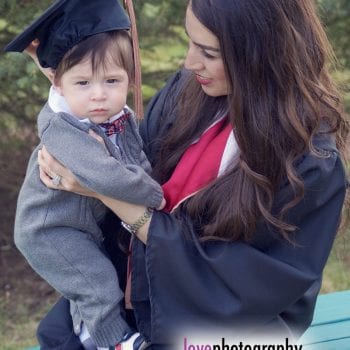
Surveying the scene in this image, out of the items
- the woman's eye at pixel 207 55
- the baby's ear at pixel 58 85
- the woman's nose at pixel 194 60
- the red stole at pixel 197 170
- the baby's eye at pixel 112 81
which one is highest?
the woman's eye at pixel 207 55

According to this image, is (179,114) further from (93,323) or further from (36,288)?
(36,288)

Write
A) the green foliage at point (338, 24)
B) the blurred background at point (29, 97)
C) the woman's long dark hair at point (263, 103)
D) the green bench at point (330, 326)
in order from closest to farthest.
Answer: the woman's long dark hair at point (263, 103) → the green bench at point (330, 326) → the blurred background at point (29, 97) → the green foliage at point (338, 24)

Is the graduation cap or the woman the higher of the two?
the graduation cap

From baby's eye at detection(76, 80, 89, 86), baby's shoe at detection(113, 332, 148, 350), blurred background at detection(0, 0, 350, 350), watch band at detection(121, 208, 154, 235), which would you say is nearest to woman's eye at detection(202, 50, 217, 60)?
baby's eye at detection(76, 80, 89, 86)

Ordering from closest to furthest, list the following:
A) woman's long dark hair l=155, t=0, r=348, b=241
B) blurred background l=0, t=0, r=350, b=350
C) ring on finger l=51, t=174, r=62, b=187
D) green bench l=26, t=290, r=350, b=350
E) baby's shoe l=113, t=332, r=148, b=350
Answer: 1. woman's long dark hair l=155, t=0, r=348, b=241
2. ring on finger l=51, t=174, r=62, b=187
3. baby's shoe l=113, t=332, r=148, b=350
4. green bench l=26, t=290, r=350, b=350
5. blurred background l=0, t=0, r=350, b=350

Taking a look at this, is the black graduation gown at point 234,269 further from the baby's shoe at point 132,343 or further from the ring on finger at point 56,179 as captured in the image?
the ring on finger at point 56,179

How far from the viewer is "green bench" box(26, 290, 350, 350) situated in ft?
10.4

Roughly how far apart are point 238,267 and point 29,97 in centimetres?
237

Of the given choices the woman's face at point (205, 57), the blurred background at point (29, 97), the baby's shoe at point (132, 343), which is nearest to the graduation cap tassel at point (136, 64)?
the woman's face at point (205, 57)

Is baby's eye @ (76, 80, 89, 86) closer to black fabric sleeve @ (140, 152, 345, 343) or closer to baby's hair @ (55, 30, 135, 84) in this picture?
baby's hair @ (55, 30, 135, 84)

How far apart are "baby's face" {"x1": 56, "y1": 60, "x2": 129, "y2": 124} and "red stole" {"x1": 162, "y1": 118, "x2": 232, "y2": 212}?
0.88ft

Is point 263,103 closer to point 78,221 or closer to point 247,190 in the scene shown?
point 247,190

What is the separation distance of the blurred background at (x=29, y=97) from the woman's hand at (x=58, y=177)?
1636 mm

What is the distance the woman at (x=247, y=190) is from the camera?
229 cm
